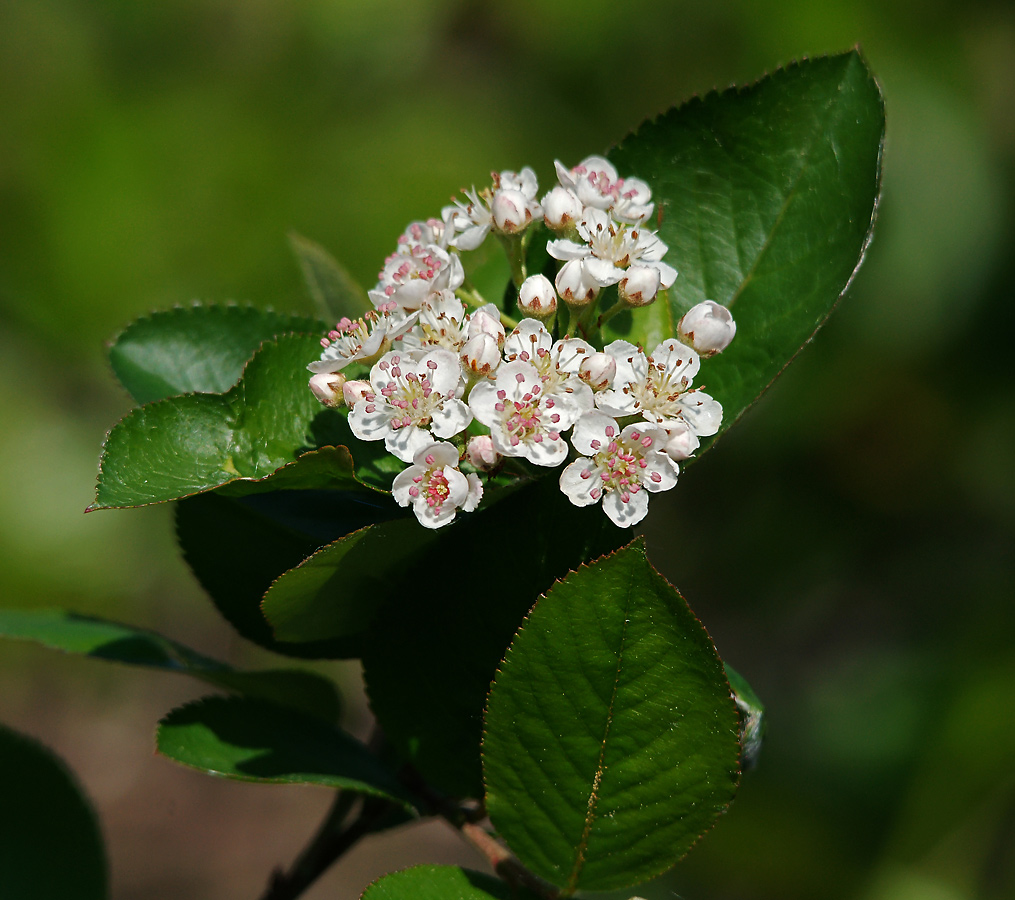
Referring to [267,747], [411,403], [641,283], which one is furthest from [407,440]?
[267,747]

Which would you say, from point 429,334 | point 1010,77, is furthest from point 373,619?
point 1010,77

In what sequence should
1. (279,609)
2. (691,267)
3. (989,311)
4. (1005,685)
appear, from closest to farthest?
(279,609) < (691,267) < (1005,685) < (989,311)

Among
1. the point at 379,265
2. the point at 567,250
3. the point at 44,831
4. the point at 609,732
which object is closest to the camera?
the point at 609,732

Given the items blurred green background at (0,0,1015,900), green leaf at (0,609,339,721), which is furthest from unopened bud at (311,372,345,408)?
blurred green background at (0,0,1015,900)

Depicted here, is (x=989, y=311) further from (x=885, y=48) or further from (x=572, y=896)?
(x=572, y=896)

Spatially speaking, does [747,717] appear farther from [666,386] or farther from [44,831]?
[44,831]

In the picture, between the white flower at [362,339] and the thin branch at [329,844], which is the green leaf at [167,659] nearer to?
the thin branch at [329,844]

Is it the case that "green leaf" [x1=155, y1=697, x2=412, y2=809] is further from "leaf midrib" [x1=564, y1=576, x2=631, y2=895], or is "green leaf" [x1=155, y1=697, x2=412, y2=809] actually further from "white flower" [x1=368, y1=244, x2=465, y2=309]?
"white flower" [x1=368, y1=244, x2=465, y2=309]
